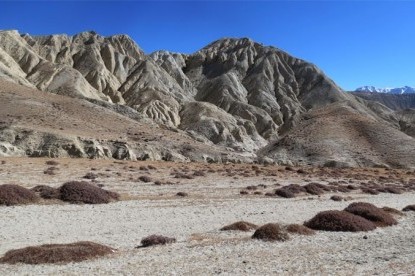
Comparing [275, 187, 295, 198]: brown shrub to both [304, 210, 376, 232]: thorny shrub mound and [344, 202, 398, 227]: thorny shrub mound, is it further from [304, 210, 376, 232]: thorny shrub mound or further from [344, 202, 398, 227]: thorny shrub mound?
[304, 210, 376, 232]: thorny shrub mound

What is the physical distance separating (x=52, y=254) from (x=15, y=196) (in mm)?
12093

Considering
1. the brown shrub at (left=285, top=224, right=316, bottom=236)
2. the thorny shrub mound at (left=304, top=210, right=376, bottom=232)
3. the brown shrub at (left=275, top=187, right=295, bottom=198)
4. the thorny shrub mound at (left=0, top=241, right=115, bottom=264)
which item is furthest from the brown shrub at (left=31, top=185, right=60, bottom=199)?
the brown shrub at (left=275, top=187, right=295, bottom=198)

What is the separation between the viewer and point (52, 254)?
548 inches

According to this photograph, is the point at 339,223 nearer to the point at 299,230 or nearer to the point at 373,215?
the point at 299,230

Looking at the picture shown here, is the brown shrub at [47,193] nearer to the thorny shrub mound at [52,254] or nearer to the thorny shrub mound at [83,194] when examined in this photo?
the thorny shrub mound at [83,194]

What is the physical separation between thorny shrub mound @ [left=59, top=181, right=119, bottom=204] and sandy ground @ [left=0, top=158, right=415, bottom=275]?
873 millimetres

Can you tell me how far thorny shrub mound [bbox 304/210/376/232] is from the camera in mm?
21031

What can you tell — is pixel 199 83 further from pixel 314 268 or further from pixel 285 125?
pixel 314 268

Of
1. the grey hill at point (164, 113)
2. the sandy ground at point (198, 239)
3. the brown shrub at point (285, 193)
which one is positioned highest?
the grey hill at point (164, 113)

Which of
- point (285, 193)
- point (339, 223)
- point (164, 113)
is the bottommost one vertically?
point (339, 223)

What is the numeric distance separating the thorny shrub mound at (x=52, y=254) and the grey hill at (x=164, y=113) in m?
46.5

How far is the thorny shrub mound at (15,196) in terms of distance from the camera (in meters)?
24.2

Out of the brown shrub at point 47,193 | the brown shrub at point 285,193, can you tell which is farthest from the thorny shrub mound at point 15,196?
the brown shrub at point 285,193

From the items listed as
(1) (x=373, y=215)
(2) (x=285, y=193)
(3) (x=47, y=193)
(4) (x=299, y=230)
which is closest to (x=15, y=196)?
(3) (x=47, y=193)
